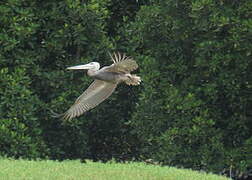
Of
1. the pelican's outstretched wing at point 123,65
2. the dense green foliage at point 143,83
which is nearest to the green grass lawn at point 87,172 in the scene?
the pelican's outstretched wing at point 123,65

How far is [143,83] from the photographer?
13742 mm

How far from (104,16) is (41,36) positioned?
Result: 1.05 m

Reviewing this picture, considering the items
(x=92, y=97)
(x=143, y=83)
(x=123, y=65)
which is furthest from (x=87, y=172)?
(x=143, y=83)

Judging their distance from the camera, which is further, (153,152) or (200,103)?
(153,152)

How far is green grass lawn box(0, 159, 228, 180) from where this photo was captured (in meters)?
10.8

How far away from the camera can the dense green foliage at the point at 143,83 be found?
1286 centimetres

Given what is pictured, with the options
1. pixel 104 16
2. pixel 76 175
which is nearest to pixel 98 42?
pixel 104 16

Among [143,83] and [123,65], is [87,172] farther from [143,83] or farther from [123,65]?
[143,83]

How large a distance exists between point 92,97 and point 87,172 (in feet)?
5.52

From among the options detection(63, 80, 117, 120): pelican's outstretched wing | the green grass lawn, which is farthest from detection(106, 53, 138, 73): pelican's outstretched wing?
the green grass lawn

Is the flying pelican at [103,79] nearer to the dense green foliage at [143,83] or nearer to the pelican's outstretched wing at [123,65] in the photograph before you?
the pelican's outstretched wing at [123,65]

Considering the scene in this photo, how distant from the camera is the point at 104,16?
14.2 m

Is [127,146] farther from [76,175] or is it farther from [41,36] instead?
[76,175]

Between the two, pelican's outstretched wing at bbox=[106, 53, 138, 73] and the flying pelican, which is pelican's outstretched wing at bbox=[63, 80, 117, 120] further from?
pelican's outstretched wing at bbox=[106, 53, 138, 73]
